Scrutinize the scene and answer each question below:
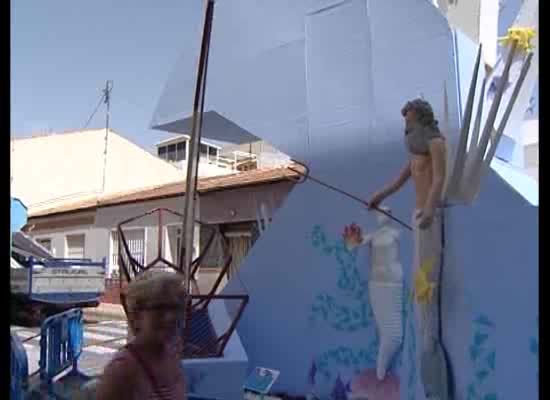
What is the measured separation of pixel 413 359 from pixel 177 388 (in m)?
2.42

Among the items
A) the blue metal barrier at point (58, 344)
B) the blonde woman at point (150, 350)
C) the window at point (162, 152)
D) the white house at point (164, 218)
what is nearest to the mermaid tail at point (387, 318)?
the blonde woman at point (150, 350)

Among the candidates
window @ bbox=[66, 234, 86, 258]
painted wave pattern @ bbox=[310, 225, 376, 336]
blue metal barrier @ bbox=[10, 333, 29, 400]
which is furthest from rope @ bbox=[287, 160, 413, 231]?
window @ bbox=[66, 234, 86, 258]

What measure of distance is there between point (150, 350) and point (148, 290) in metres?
0.20

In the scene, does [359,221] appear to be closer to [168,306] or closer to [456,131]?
[456,131]

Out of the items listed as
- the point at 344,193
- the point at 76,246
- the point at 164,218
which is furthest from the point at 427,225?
the point at 76,246

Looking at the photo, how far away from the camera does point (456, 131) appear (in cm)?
410

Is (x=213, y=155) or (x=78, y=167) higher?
(x=213, y=155)

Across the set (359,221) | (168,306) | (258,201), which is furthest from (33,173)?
(168,306)

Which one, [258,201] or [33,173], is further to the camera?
[33,173]

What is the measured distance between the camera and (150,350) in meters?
2.16

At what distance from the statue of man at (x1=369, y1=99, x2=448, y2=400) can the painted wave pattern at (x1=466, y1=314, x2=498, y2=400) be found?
18 centimetres

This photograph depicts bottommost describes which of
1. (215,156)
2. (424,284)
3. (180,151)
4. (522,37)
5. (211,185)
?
(424,284)

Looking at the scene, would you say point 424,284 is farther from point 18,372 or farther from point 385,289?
point 18,372

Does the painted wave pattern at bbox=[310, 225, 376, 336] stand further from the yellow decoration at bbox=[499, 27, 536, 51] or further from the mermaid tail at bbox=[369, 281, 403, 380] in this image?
the yellow decoration at bbox=[499, 27, 536, 51]
